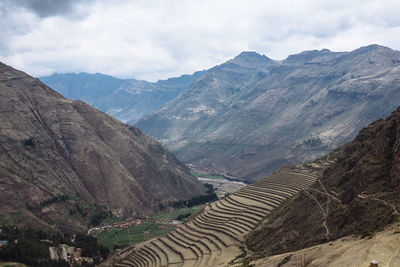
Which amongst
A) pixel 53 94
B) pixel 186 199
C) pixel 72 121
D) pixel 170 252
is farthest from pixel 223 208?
pixel 53 94

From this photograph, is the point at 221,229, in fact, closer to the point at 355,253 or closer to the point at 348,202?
the point at 348,202

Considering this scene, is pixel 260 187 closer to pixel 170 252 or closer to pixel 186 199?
pixel 170 252

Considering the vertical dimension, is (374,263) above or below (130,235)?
above

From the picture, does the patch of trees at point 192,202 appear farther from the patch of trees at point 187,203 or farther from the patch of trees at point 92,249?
the patch of trees at point 92,249

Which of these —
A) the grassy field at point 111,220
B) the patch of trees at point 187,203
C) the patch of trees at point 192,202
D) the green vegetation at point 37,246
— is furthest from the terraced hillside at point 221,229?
the patch of trees at point 192,202

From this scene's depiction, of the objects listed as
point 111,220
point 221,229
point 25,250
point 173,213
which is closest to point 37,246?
point 25,250
